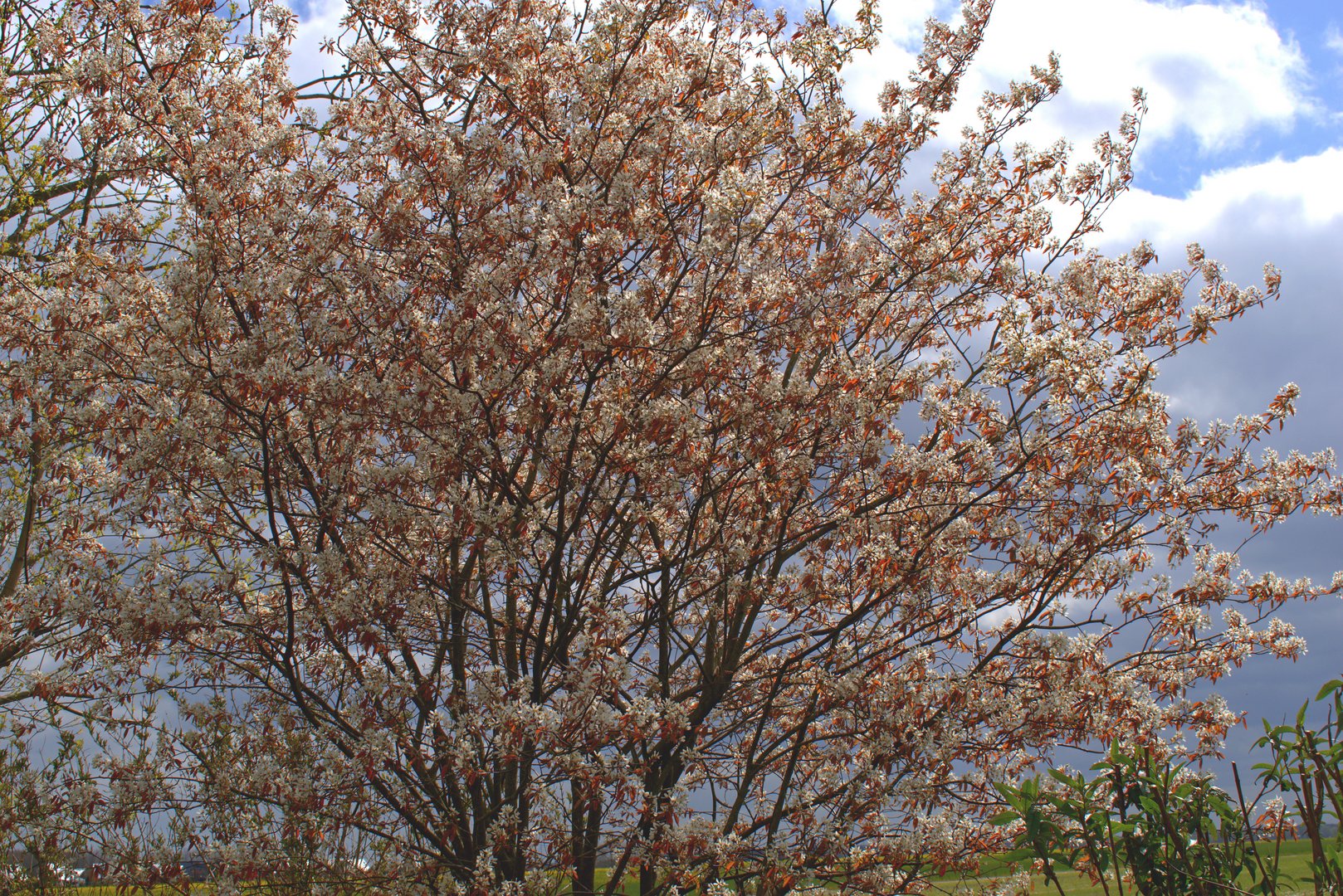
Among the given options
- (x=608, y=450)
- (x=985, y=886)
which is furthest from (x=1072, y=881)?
(x=608, y=450)

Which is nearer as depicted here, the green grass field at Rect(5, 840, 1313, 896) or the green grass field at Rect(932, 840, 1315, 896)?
the green grass field at Rect(932, 840, 1315, 896)

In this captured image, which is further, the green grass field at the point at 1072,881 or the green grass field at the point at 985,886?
the green grass field at the point at 985,886

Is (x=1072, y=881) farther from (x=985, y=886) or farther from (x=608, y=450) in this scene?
(x=608, y=450)

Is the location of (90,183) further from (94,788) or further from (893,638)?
(893,638)

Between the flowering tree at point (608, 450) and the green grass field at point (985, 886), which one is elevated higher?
the flowering tree at point (608, 450)

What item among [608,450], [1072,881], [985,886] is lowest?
[1072,881]

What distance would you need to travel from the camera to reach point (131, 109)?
703cm

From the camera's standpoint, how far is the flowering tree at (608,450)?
5.84 meters

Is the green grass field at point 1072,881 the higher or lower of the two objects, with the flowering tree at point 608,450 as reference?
lower

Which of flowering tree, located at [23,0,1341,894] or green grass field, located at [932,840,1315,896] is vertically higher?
flowering tree, located at [23,0,1341,894]

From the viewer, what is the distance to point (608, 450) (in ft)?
19.5

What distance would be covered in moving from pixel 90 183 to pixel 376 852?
300 inches

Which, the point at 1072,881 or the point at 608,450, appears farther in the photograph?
the point at 1072,881

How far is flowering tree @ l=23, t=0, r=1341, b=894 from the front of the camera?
584 centimetres
